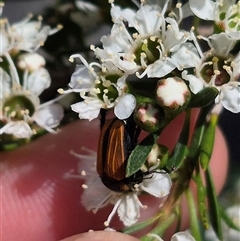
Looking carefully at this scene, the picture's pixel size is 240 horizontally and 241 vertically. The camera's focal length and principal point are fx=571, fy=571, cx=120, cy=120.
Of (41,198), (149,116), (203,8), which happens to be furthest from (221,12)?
(41,198)

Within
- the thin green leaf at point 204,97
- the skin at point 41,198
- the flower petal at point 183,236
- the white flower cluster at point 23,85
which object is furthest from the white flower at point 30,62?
the flower petal at point 183,236

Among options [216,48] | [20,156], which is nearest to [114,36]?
[216,48]

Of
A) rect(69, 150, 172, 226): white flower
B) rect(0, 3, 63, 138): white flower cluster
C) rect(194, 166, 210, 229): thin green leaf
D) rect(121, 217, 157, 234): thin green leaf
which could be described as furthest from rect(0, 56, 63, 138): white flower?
rect(194, 166, 210, 229): thin green leaf

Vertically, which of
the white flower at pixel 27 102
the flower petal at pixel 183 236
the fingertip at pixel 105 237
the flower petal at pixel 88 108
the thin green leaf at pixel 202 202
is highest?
the flower petal at pixel 88 108

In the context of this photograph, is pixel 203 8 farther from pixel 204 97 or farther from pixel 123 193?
pixel 123 193

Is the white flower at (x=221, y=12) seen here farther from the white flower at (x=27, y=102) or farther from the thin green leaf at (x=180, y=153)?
the white flower at (x=27, y=102)

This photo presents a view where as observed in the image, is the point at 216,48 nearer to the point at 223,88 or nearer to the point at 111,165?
the point at 223,88

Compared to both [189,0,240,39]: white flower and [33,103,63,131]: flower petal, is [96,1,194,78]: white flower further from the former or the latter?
[33,103,63,131]: flower petal
